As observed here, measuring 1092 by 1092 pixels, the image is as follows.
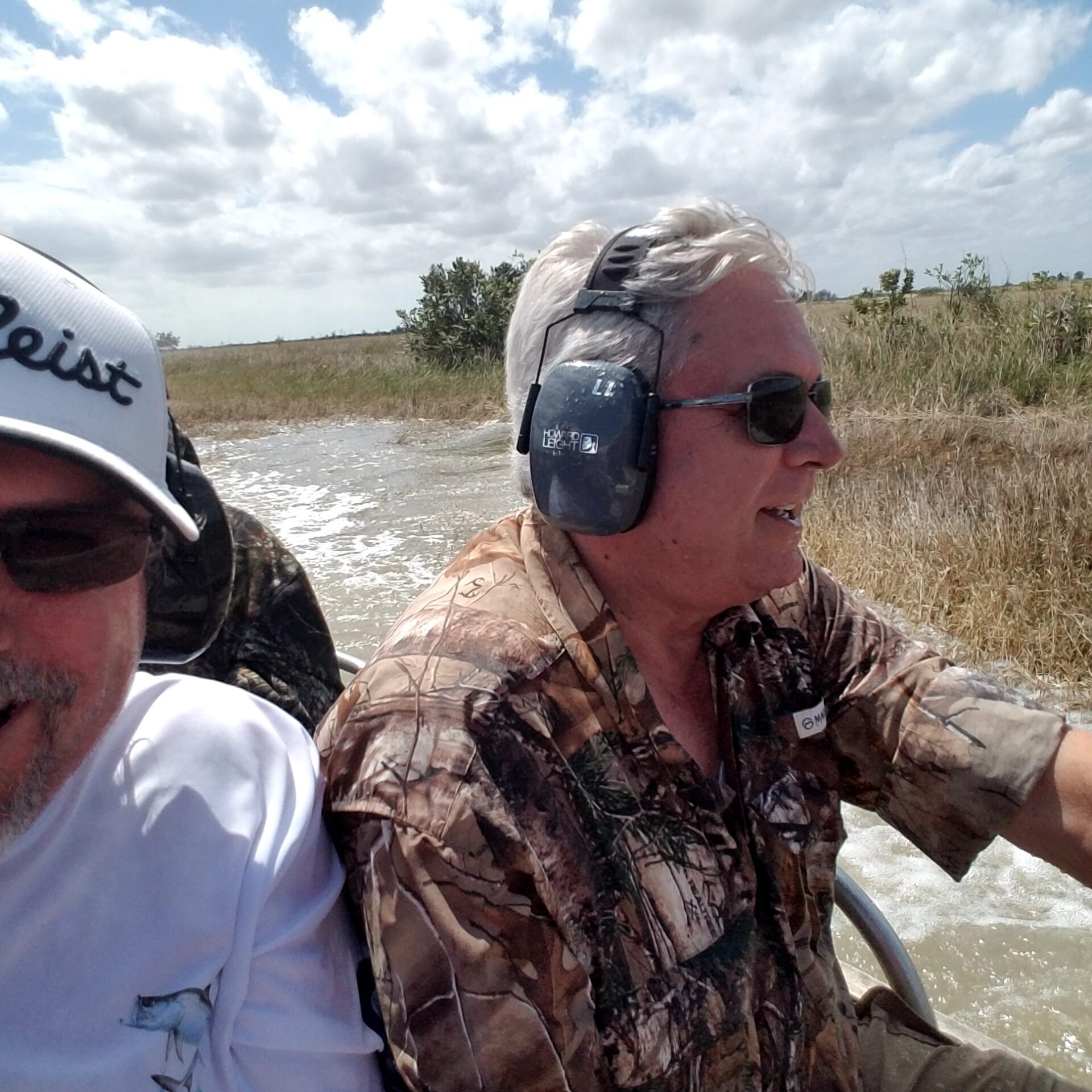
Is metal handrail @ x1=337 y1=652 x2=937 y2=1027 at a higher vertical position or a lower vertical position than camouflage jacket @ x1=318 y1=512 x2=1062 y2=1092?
lower

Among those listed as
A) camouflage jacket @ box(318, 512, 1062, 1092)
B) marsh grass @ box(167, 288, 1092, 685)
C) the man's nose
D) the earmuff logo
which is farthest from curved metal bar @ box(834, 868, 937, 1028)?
marsh grass @ box(167, 288, 1092, 685)

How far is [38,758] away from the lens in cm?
92

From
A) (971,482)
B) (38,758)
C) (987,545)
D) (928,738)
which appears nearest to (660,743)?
(928,738)

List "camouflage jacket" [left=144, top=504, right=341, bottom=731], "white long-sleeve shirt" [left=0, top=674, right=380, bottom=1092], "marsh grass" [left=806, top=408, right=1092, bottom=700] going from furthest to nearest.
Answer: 1. "marsh grass" [left=806, top=408, right=1092, bottom=700]
2. "camouflage jacket" [left=144, top=504, right=341, bottom=731]
3. "white long-sleeve shirt" [left=0, top=674, right=380, bottom=1092]

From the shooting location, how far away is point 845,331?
1034 cm

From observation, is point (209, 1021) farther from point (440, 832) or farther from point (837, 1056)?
point (837, 1056)

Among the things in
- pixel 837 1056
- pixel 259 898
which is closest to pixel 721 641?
pixel 837 1056

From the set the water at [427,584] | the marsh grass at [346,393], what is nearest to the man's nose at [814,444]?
the water at [427,584]

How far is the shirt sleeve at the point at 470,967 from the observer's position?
106cm

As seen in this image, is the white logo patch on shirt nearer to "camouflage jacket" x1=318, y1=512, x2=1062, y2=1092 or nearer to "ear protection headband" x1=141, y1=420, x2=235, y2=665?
"camouflage jacket" x1=318, y1=512, x2=1062, y2=1092

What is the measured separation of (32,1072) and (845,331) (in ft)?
34.7

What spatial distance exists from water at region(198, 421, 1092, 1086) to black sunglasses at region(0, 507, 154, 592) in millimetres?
1148

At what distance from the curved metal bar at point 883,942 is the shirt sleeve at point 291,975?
900 millimetres

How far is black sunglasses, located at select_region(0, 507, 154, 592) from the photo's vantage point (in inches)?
33.7
